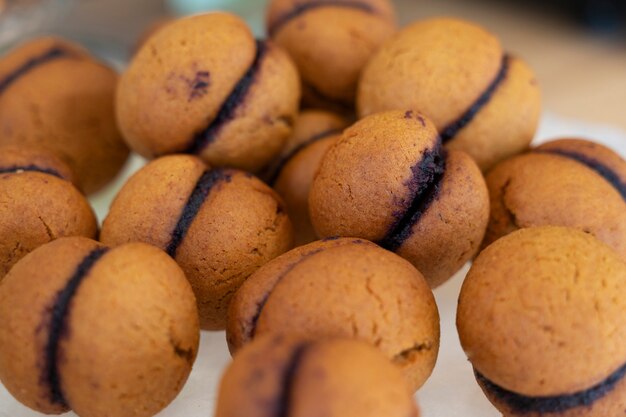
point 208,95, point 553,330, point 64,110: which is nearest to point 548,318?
point 553,330

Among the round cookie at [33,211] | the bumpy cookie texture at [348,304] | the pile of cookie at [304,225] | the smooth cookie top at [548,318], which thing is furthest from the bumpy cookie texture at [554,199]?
the round cookie at [33,211]

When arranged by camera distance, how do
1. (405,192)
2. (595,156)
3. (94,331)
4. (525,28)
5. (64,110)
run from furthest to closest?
(525,28), (64,110), (595,156), (405,192), (94,331)

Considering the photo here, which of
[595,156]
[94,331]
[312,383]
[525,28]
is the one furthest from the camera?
[525,28]

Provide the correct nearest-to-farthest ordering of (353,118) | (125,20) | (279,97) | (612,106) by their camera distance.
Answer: (279,97), (353,118), (612,106), (125,20)

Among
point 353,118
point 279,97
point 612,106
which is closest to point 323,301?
point 279,97

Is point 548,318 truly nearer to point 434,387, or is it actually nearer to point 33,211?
point 434,387

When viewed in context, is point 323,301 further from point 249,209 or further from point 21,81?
point 21,81

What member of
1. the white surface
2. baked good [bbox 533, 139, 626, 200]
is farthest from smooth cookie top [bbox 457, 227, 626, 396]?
baked good [bbox 533, 139, 626, 200]
